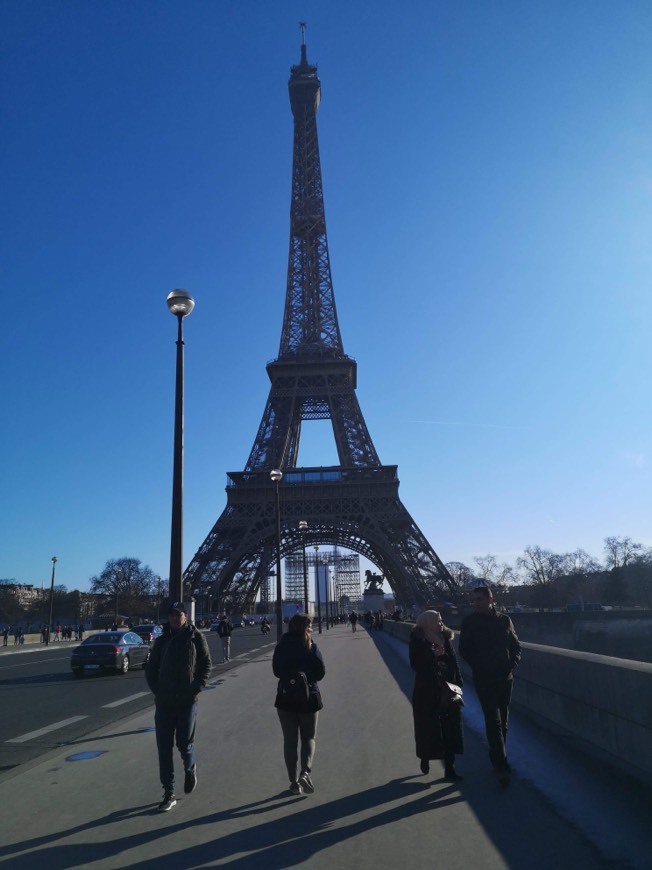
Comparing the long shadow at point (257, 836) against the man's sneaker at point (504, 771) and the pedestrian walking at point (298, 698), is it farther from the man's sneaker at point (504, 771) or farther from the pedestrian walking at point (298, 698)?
the man's sneaker at point (504, 771)

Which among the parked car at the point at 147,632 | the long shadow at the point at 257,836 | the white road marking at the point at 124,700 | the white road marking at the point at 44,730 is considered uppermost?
the parked car at the point at 147,632

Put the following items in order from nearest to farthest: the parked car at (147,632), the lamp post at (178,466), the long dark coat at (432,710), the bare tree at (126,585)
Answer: the long dark coat at (432,710), the lamp post at (178,466), the parked car at (147,632), the bare tree at (126,585)

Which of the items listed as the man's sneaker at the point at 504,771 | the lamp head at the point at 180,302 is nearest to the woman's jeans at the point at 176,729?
the man's sneaker at the point at 504,771

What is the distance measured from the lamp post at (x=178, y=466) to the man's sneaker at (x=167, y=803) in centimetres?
296

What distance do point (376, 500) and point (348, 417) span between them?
9.65m

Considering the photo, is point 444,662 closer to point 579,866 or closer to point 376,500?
point 579,866

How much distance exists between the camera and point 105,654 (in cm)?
2005

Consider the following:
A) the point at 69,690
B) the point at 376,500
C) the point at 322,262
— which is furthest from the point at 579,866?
the point at 322,262

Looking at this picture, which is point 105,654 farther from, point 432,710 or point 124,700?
point 432,710

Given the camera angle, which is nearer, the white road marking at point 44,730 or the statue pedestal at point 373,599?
the white road marking at point 44,730

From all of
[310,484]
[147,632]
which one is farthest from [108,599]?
[147,632]

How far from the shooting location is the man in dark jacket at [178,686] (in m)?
6.09

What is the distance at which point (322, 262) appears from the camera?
73.4 m

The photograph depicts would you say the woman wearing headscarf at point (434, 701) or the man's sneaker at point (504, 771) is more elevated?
the woman wearing headscarf at point (434, 701)
